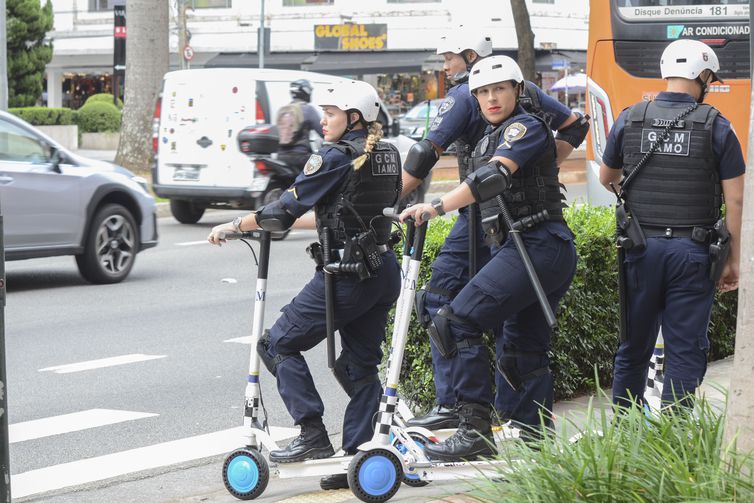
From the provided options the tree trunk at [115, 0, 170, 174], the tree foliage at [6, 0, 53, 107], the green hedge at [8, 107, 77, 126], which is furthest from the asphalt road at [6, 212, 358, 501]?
the green hedge at [8, 107, 77, 126]

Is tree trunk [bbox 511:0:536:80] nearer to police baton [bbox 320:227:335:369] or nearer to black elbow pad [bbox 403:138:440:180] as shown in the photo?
black elbow pad [bbox 403:138:440:180]

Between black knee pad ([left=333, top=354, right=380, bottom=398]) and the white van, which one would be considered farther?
the white van

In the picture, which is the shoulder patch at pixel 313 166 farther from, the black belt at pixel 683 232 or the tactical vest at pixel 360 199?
the black belt at pixel 683 232

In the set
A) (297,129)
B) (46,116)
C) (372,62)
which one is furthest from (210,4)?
(297,129)

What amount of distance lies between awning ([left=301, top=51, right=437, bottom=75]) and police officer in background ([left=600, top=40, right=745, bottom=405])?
1608 inches

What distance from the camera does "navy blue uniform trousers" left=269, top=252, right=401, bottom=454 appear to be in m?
5.36

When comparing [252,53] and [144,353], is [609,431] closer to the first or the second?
A: [144,353]

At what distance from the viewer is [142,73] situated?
2400 centimetres

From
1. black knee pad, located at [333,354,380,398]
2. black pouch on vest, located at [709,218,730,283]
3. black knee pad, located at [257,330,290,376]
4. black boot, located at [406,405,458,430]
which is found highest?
black pouch on vest, located at [709,218,730,283]

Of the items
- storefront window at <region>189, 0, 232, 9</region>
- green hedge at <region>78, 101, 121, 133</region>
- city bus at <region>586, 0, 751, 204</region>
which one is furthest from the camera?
storefront window at <region>189, 0, 232, 9</region>

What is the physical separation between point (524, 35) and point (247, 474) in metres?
25.0

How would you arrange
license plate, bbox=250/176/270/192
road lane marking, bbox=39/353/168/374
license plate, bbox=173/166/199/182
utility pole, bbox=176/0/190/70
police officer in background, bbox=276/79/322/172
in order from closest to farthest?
road lane marking, bbox=39/353/168/374, police officer in background, bbox=276/79/322/172, license plate, bbox=250/176/270/192, license plate, bbox=173/166/199/182, utility pole, bbox=176/0/190/70

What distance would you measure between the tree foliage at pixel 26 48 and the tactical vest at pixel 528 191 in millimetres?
31271

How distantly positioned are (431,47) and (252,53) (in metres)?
7.51
